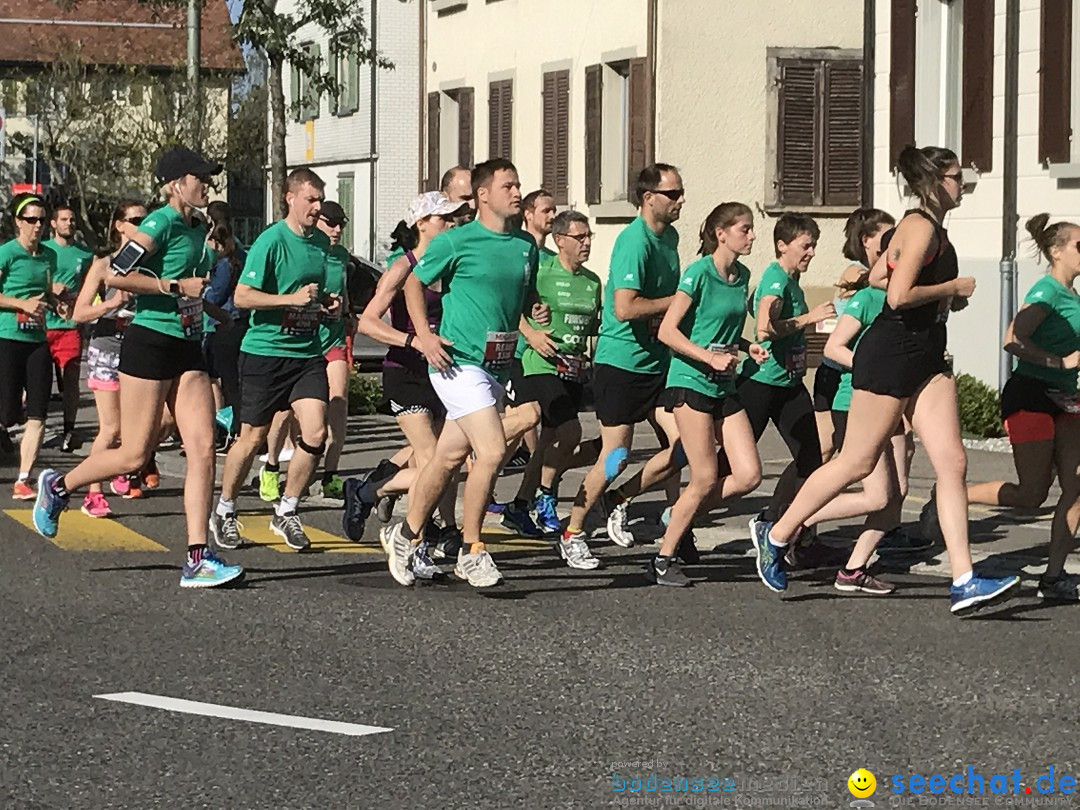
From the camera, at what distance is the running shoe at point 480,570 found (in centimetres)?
1045

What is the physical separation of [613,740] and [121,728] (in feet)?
5.07

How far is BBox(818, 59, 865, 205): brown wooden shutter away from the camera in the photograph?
2834 centimetres

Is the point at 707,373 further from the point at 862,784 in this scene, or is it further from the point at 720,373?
the point at 862,784

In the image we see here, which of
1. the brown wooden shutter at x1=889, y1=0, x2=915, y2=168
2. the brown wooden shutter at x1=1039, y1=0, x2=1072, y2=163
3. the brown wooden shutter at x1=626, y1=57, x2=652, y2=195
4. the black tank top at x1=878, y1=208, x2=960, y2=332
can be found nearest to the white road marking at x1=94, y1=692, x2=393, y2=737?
the black tank top at x1=878, y1=208, x2=960, y2=332

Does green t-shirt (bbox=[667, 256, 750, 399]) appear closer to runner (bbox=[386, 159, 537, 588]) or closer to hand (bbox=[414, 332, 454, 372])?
runner (bbox=[386, 159, 537, 588])

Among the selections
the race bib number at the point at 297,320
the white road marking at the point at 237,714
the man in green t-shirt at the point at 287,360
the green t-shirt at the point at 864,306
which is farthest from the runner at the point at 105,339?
the white road marking at the point at 237,714

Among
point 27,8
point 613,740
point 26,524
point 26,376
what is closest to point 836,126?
point 26,376

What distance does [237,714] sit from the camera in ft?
25.1

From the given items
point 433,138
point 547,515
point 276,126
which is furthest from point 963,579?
point 433,138

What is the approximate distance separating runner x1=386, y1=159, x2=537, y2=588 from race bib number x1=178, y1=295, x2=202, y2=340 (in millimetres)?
1008

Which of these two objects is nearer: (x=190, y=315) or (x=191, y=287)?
(x=191, y=287)

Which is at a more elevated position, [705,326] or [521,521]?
[705,326]

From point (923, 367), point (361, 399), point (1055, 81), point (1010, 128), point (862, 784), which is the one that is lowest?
point (862, 784)

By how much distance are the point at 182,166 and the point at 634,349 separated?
2.60 m
